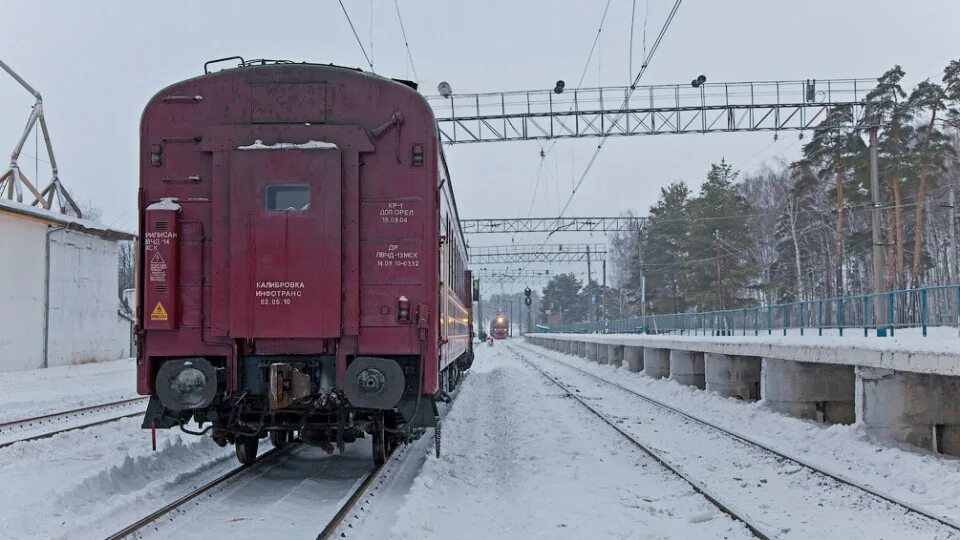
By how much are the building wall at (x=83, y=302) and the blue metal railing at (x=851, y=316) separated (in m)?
20.9

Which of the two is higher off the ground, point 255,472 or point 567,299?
point 567,299

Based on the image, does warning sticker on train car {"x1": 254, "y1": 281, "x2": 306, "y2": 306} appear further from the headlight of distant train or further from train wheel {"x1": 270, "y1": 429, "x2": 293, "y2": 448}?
train wheel {"x1": 270, "y1": 429, "x2": 293, "y2": 448}

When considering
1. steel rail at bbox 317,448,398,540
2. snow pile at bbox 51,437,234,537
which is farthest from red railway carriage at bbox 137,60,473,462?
snow pile at bbox 51,437,234,537

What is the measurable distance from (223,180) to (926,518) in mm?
6667

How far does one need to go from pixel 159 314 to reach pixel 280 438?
9.59ft

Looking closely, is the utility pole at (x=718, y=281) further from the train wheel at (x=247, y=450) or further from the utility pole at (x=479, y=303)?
the train wheel at (x=247, y=450)

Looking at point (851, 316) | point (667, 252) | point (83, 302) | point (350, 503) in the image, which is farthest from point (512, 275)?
point (350, 503)

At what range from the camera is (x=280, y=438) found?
391 inches

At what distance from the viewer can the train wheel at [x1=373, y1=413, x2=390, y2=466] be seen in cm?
805

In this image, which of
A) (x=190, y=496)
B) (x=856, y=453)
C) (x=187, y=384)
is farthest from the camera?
(x=856, y=453)

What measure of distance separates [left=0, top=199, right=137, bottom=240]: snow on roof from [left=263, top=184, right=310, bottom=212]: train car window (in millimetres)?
20066

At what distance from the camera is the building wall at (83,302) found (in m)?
27.9

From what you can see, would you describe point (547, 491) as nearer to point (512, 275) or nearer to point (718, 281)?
point (718, 281)

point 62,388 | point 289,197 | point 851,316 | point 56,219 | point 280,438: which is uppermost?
point 56,219
